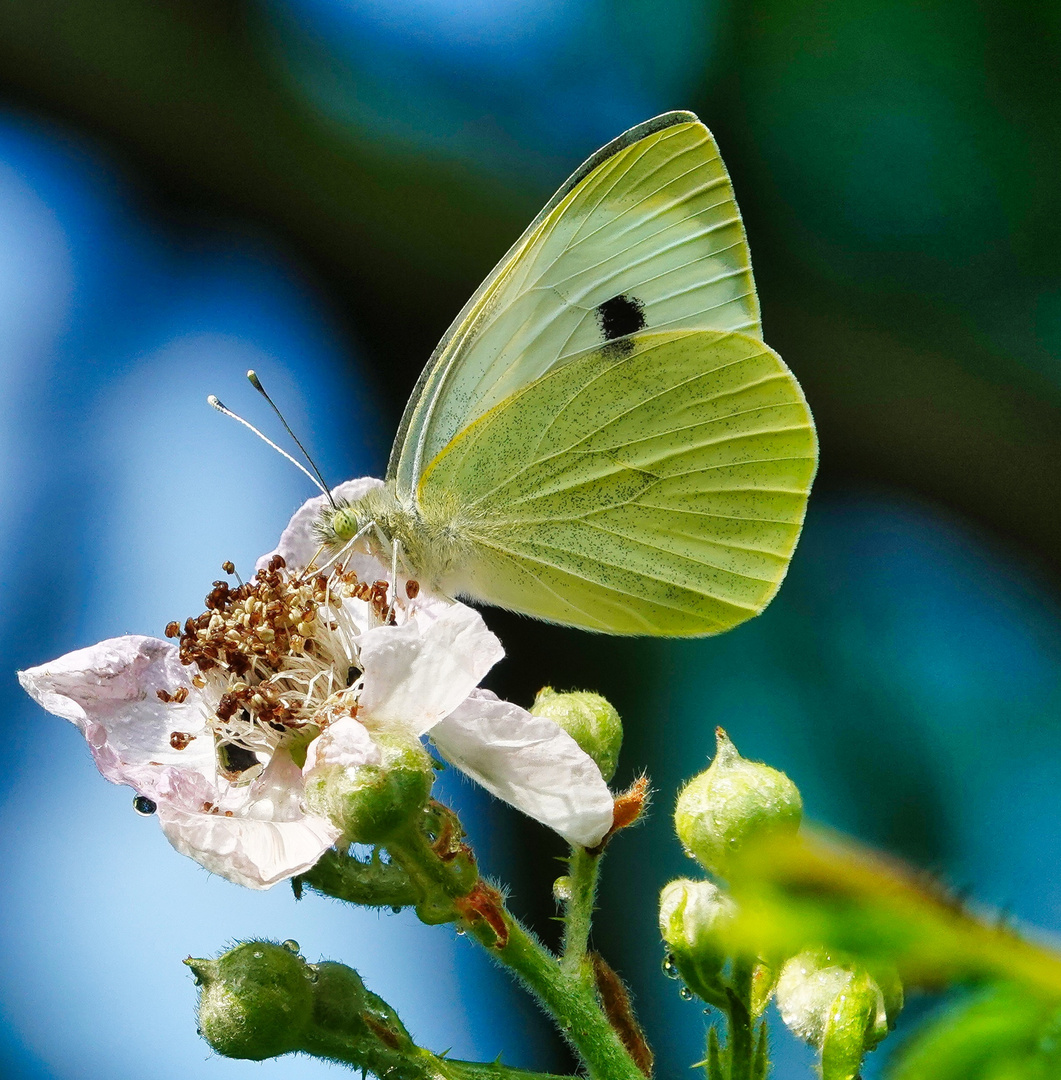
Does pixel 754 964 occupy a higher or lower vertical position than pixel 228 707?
lower

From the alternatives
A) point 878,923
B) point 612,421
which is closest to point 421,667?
point 612,421

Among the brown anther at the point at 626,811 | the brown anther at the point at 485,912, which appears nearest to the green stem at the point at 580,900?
the brown anther at the point at 626,811

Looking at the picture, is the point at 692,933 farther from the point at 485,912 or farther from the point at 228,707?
the point at 228,707

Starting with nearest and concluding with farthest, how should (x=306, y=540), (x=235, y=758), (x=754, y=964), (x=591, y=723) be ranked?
(x=754, y=964), (x=591, y=723), (x=235, y=758), (x=306, y=540)

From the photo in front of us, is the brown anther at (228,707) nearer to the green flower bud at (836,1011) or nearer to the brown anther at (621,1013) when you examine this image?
the brown anther at (621,1013)

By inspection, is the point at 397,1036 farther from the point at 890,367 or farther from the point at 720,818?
the point at 890,367

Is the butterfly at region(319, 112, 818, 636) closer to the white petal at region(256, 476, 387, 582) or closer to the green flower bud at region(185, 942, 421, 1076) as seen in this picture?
the white petal at region(256, 476, 387, 582)

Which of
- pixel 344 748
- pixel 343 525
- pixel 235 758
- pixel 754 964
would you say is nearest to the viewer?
pixel 754 964
